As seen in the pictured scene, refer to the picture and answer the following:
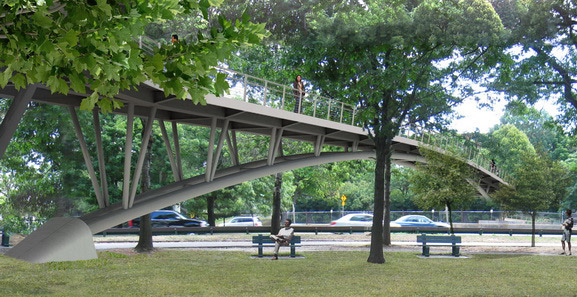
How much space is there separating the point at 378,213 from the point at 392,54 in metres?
5.06

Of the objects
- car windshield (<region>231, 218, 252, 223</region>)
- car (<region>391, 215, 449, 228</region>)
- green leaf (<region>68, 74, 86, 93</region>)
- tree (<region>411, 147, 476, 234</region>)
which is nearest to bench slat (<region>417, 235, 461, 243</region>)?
tree (<region>411, 147, 476, 234</region>)

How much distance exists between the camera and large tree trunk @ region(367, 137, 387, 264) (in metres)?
20.3

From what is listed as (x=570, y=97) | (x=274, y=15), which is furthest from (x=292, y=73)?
(x=570, y=97)

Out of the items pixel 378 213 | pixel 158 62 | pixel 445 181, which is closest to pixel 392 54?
pixel 378 213

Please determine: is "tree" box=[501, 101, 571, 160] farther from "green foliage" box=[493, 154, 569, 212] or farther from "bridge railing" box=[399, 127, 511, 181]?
"green foliage" box=[493, 154, 569, 212]

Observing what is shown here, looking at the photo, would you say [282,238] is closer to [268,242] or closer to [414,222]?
[268,242]

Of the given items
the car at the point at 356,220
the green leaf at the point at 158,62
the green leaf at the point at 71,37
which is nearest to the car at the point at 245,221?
the car at the point at 356,220

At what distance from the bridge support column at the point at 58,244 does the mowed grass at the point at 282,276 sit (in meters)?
0.24

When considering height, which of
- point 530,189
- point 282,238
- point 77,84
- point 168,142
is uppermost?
point 168,142

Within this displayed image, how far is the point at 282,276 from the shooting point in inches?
635

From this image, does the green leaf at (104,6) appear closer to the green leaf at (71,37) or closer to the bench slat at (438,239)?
the green leaf at (71,37)

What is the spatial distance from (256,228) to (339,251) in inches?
529

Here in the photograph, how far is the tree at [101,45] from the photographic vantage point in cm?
538

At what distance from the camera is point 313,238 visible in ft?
110
